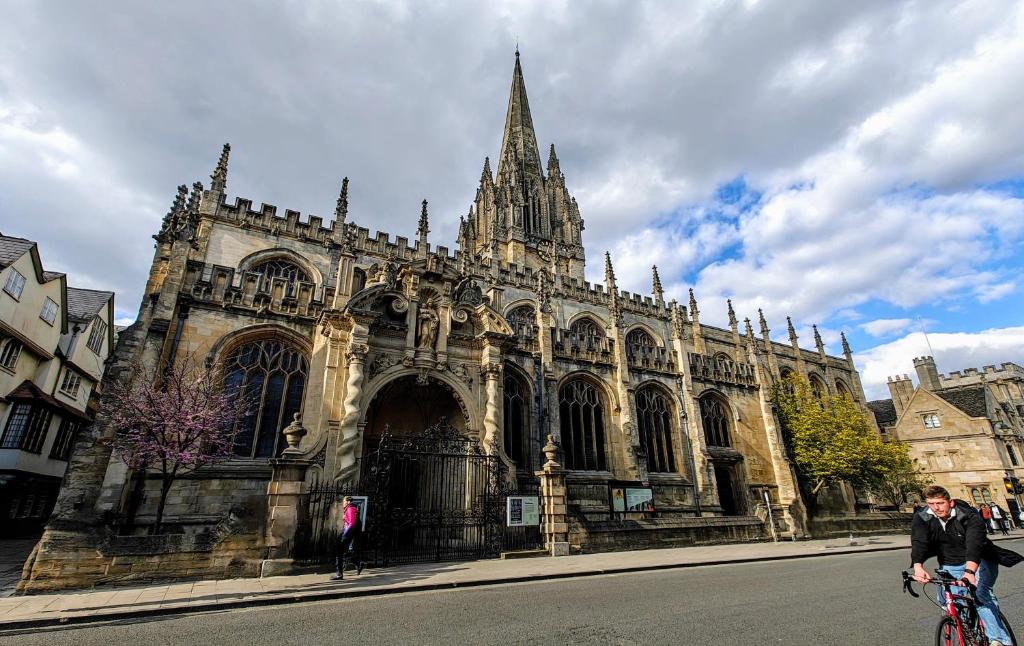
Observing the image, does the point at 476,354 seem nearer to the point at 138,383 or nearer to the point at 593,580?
the point at 593,580

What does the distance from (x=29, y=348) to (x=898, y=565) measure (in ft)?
113

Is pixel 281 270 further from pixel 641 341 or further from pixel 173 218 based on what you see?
pixel 641 341

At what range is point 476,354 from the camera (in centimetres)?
1650

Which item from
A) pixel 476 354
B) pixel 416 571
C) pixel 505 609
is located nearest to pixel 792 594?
pixel 505 609

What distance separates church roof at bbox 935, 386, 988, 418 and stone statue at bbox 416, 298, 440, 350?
4713cm

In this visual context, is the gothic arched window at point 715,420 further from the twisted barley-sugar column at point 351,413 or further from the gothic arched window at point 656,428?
the twisted barley-sugar column at point 351,413

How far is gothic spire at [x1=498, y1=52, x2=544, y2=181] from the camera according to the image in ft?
167

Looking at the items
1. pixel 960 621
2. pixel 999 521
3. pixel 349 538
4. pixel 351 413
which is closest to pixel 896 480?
pixel 999 521

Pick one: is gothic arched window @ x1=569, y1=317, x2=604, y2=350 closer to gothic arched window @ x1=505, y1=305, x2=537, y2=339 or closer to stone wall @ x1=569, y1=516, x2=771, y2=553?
gothic arched window @ x1=505, y1=305, x2=537, y2=339

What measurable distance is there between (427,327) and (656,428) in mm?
15262

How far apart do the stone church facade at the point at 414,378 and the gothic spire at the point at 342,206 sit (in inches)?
5.5

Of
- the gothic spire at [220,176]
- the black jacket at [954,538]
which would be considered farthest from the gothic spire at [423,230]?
the black jacket at [954,538]

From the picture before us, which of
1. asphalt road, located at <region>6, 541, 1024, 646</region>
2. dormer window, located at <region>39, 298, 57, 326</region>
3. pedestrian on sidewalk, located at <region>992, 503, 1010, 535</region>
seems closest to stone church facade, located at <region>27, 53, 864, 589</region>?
asphalt road, located at <region>6, 541, 1024, 646</region>

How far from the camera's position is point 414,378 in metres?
15.4
